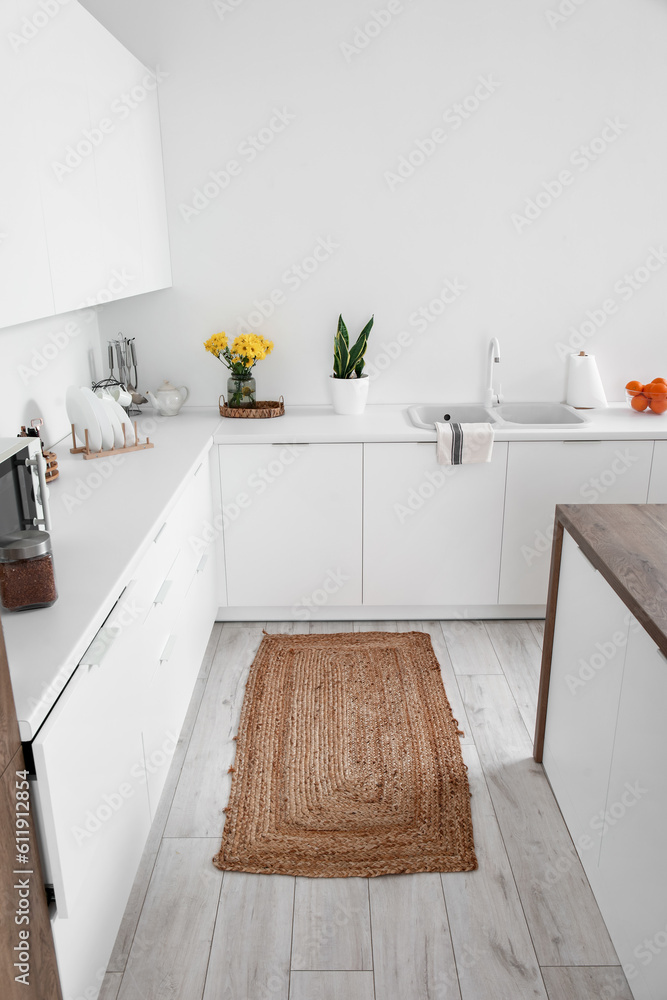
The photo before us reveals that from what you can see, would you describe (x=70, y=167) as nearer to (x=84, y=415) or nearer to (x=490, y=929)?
(x=84, y=415)

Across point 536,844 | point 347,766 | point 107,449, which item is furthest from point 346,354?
point 536,844

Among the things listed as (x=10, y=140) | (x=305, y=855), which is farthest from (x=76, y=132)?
(x=305, y=855)

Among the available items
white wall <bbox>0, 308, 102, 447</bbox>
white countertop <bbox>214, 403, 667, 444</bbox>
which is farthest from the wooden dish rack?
white countertop <bbox>214, 403, 667, 444</bbox>

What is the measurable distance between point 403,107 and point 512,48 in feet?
1.68

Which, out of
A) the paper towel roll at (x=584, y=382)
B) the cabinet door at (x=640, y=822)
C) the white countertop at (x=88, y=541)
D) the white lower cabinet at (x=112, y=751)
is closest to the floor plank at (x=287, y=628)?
the white lower cabinet at (x=112, y=751)

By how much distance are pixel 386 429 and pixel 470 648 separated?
983 millimetres

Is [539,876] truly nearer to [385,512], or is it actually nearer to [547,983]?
[547,983]

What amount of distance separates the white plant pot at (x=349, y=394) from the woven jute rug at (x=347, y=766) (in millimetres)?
1023

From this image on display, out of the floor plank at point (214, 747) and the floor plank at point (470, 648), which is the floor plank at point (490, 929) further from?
the floor plank at point (470, 648)

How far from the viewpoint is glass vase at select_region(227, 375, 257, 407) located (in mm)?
3381

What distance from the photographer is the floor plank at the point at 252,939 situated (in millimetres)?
1718

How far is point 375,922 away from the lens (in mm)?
1885

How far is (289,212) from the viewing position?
3.37 meters

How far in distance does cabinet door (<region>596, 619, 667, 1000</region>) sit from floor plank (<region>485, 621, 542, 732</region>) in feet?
2.90
